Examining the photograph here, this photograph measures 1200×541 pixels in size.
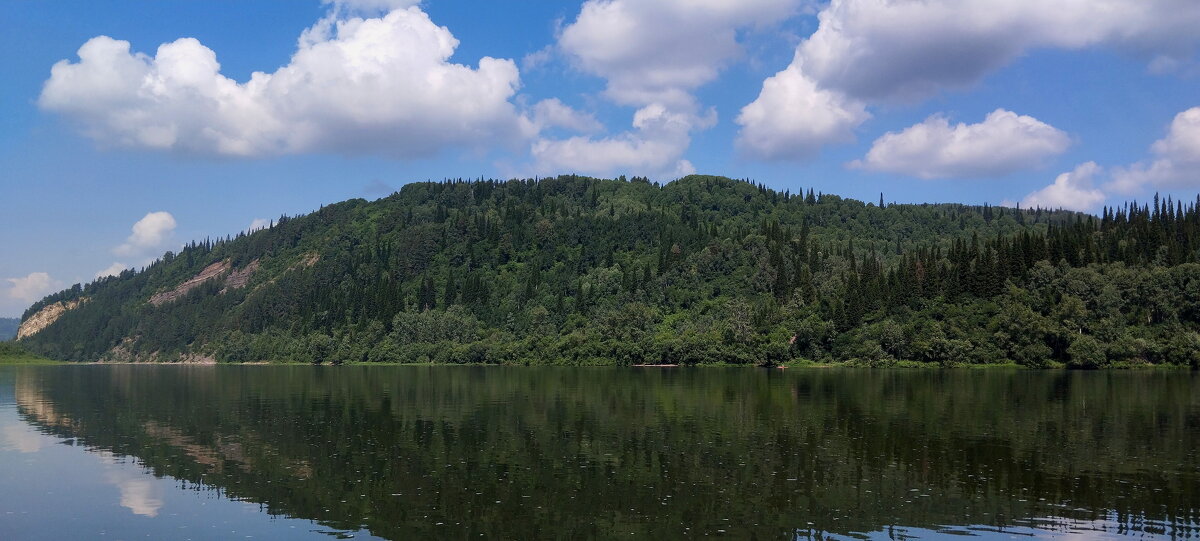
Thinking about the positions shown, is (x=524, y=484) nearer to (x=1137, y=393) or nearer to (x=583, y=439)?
(x=583, y=439)

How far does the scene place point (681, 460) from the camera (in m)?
51.9

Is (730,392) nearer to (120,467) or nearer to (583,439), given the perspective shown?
(583,439)

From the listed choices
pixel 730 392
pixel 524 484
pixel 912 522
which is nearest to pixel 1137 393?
pixel 730 392

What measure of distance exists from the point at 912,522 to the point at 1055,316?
168 metres

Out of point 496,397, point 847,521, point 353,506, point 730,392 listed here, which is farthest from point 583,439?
point 730,392

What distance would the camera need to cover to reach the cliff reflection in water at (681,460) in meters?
37.7

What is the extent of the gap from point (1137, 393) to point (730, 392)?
47745mm

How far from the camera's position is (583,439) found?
6209cm

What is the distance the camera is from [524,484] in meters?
44.6

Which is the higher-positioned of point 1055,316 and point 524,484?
point 1055,316

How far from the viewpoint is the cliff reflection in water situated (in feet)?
124

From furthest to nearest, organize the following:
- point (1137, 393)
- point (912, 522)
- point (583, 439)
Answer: point (1137, 393), point (583, 439), point (912, 522)

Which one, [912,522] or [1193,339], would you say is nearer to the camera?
[912,522]

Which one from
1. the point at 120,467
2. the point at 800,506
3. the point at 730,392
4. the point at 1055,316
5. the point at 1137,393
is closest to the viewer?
the point at 800,506
